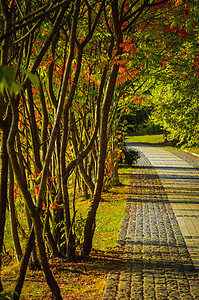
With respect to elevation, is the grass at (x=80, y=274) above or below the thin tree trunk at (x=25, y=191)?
below

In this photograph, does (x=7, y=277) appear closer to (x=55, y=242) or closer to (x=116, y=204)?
(x=55, y=242)

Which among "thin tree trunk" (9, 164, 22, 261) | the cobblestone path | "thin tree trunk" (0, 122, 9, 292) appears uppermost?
"thin tree trunk" (0, 122, 9, 292)

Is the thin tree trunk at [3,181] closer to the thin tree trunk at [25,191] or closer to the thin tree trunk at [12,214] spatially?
the thin tree trunk at [25,191]

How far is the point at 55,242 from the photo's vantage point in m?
5.43

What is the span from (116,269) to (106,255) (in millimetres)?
612

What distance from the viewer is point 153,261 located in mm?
5543

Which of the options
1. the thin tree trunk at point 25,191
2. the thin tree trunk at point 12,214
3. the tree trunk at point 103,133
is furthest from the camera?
the tree trunk at point 103,133

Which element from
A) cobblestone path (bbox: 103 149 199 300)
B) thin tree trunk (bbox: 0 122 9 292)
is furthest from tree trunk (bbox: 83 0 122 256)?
thin tree trunk (bbox: 0 122 9 292)

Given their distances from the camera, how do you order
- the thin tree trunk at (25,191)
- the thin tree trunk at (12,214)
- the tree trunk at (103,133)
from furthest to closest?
the tree trunk at (103,133), the thin tree trunk at (12,214), the thin tree trunk at (25,191)

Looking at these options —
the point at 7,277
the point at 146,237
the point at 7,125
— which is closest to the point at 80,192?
the point at 146,237

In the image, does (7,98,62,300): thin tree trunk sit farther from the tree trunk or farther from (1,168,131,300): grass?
the tree trunk

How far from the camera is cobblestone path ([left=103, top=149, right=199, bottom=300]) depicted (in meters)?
4.43

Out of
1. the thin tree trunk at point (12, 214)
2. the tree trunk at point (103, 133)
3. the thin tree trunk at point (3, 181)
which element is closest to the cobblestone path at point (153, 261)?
the tree trunk at point (103, 133)

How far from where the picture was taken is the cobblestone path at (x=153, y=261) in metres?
4.43
